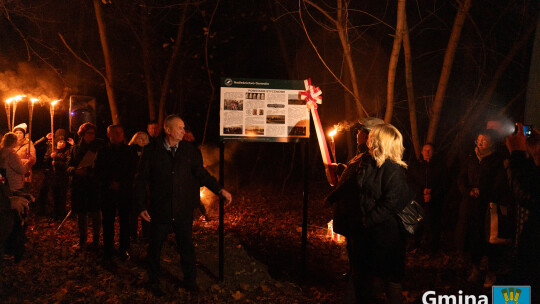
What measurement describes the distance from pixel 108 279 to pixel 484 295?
5.37 metres

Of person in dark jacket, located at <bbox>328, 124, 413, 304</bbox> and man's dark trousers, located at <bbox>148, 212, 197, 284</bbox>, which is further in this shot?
man's dark trousers, located at <bbox>148, 212, 197, 284</bbox>

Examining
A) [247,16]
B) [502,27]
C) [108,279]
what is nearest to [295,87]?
[108,279]

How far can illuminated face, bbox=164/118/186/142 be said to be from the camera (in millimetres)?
5301

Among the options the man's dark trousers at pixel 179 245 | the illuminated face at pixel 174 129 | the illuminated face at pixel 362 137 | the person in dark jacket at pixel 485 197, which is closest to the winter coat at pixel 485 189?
the person in dark jacket at pixel 485 197

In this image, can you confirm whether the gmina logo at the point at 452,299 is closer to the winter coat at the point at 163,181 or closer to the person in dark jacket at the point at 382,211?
the person in dark jacket at the point at 382,211

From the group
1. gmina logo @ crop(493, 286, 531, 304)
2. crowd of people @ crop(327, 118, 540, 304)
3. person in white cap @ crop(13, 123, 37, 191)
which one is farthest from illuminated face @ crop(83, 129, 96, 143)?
gmina logo @ crop(493, 286, 531, 304)

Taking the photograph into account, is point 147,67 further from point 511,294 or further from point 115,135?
point 511,294

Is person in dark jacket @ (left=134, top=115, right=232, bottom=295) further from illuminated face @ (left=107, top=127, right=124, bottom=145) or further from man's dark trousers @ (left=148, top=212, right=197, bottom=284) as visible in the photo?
illuminated face @ (left=107, top=127, right=124, bottom=145)

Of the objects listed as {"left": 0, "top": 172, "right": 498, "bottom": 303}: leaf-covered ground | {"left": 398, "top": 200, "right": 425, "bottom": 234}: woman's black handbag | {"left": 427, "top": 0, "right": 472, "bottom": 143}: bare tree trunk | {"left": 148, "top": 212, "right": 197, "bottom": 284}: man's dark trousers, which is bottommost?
{"left": 0, "top": 172, "right": 498, "bottom": 303}: leaf-covered ground

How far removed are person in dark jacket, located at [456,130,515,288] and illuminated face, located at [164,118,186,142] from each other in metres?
Result: 4.43

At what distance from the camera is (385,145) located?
4102 mm

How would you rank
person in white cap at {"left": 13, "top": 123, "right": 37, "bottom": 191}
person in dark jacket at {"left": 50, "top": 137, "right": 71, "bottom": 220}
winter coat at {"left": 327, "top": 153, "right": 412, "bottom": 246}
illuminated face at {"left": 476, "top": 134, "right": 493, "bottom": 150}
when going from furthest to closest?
person in dark jacket at {"left": 50, "top": 137, "right": 71, "bottom": 220} < person in white cap at {"left": 13, "top": 123, "right": 37, "bottom": 191} < illuminated face at {"left": 476, "top": 134, "right": 493, "bottom": 150} < winter coat at {"left": 327, "top": 153, "right": 412, "bottom": 246}

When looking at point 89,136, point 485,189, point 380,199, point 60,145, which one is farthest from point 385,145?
point 60,145

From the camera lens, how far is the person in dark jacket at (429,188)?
24.2ft
